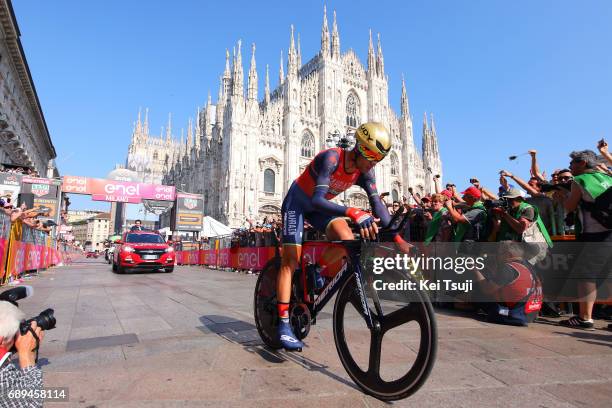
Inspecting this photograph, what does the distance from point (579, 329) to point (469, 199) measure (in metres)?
2.44

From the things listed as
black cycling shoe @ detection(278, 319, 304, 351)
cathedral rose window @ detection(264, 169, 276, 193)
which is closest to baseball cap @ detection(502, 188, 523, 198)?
black cycling shoe @ detection(278, 319, 304, 351)

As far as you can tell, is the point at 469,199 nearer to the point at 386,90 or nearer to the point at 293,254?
the point at 293,254

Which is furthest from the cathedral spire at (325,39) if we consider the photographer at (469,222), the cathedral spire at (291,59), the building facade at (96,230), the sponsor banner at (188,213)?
the building facade at (96,230)

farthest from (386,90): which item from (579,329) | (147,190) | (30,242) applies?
(579,329)

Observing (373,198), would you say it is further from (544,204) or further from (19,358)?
(544,204)

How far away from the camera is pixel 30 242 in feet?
35.8

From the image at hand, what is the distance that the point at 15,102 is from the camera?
25188 millimetres

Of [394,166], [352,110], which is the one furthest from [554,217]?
[394,166]

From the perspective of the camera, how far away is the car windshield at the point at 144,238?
1259 centimetres

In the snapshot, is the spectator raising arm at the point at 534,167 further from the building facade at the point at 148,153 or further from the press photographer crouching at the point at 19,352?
the building facade at the point at 148,153

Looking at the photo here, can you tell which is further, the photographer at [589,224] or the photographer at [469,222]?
the photographer at [469,222]

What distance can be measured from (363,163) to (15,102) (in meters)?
31.6

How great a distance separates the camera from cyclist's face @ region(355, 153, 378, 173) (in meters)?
2.54

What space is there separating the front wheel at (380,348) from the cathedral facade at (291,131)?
1225 inches
